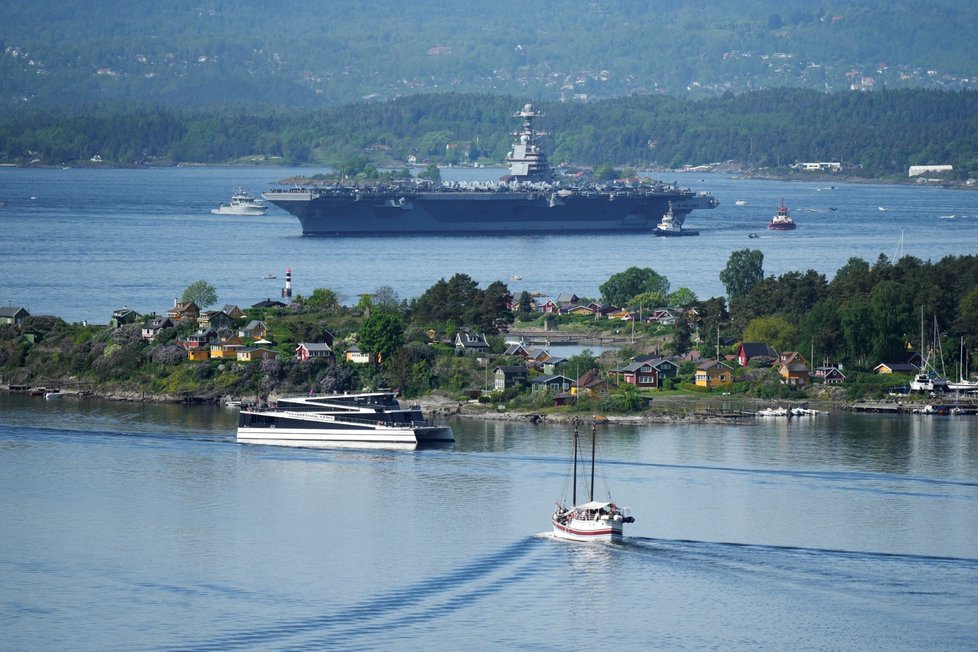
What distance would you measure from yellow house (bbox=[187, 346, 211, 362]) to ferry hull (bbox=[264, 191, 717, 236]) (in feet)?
150

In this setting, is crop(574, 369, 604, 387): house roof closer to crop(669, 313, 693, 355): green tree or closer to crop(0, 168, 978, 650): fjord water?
crop(0, 168, 978, 650): fjord water

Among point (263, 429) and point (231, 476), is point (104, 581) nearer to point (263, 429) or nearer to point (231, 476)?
point (231, 476)

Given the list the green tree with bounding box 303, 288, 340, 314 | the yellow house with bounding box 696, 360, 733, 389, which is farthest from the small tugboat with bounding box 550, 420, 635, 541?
the green tree with bounding box 303, 288, 340, 314

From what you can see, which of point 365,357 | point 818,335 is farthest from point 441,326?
point 818,335

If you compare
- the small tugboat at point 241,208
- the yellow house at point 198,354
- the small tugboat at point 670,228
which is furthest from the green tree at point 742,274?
the small tugboat at point 241,208

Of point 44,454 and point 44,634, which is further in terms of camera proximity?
point 44,454

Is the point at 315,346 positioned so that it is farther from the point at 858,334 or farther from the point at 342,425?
the point at 858,334

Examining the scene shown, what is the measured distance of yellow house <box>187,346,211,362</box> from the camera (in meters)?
45.2

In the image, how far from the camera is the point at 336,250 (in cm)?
8369

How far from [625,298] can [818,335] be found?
13361mm

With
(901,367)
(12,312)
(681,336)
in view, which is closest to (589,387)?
(681,336)

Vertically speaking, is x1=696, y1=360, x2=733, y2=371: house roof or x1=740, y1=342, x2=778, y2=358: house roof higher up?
x1=740, y1=342, x2=778, y2=358: house roof

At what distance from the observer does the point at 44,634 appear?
22.9 m

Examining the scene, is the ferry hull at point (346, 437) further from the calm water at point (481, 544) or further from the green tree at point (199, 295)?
the green tree at point (199, 295)
